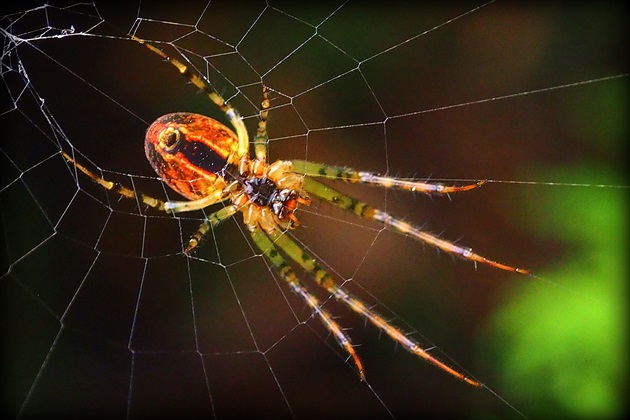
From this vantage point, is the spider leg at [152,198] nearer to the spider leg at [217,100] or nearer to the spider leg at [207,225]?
the spider leg at [207,225]

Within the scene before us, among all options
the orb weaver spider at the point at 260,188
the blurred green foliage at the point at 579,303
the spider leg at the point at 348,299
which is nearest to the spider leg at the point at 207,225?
the orb weaver spider at the point at 260,188

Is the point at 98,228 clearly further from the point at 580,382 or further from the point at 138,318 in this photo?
the point at 580,382

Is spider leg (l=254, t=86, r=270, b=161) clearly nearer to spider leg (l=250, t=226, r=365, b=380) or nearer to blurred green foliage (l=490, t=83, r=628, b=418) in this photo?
spider leg (l=250, t=226, r=365, b=380)

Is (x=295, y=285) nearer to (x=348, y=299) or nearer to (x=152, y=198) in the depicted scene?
(x=348, y=299)

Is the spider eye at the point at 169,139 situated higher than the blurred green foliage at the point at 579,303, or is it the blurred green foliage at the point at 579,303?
the spider eye at the point at 169,139

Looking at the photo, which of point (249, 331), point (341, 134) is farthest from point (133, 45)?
point (249, 331)

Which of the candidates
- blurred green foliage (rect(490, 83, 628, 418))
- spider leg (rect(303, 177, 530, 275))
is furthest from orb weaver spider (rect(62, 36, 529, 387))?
blurred green foliage (rect(490, 83, 628, 418))
